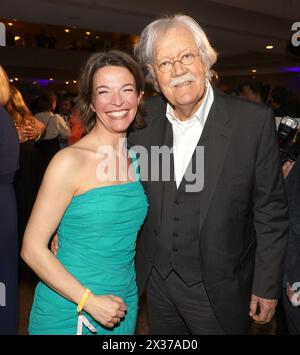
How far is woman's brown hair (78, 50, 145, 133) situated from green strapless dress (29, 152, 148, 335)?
32cm

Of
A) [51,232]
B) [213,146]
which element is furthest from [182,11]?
[51,232]

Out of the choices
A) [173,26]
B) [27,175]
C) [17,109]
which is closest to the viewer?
[173,26]

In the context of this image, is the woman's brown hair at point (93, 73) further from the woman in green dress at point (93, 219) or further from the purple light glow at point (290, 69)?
the purple light glow at point (290, 69)

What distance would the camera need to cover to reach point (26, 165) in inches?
125

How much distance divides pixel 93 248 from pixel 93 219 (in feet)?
0.37

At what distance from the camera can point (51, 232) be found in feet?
4.43

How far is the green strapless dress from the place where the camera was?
55.7 inches

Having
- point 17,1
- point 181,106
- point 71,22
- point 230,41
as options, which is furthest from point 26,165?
point 230,41

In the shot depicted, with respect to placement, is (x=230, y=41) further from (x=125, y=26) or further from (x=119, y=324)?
(x=119, y=324)

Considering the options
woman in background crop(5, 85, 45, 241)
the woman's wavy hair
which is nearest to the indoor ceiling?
woman in background crop(5, 85, 45, 241)

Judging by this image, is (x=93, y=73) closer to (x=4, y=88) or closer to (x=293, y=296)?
(x=4, y=88)

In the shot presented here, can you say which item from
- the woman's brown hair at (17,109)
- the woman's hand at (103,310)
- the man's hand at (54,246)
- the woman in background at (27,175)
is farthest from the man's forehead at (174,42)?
the woman in background at (27,175)

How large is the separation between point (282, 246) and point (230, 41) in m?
10.4

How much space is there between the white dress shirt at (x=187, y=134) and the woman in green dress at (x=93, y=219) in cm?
18
